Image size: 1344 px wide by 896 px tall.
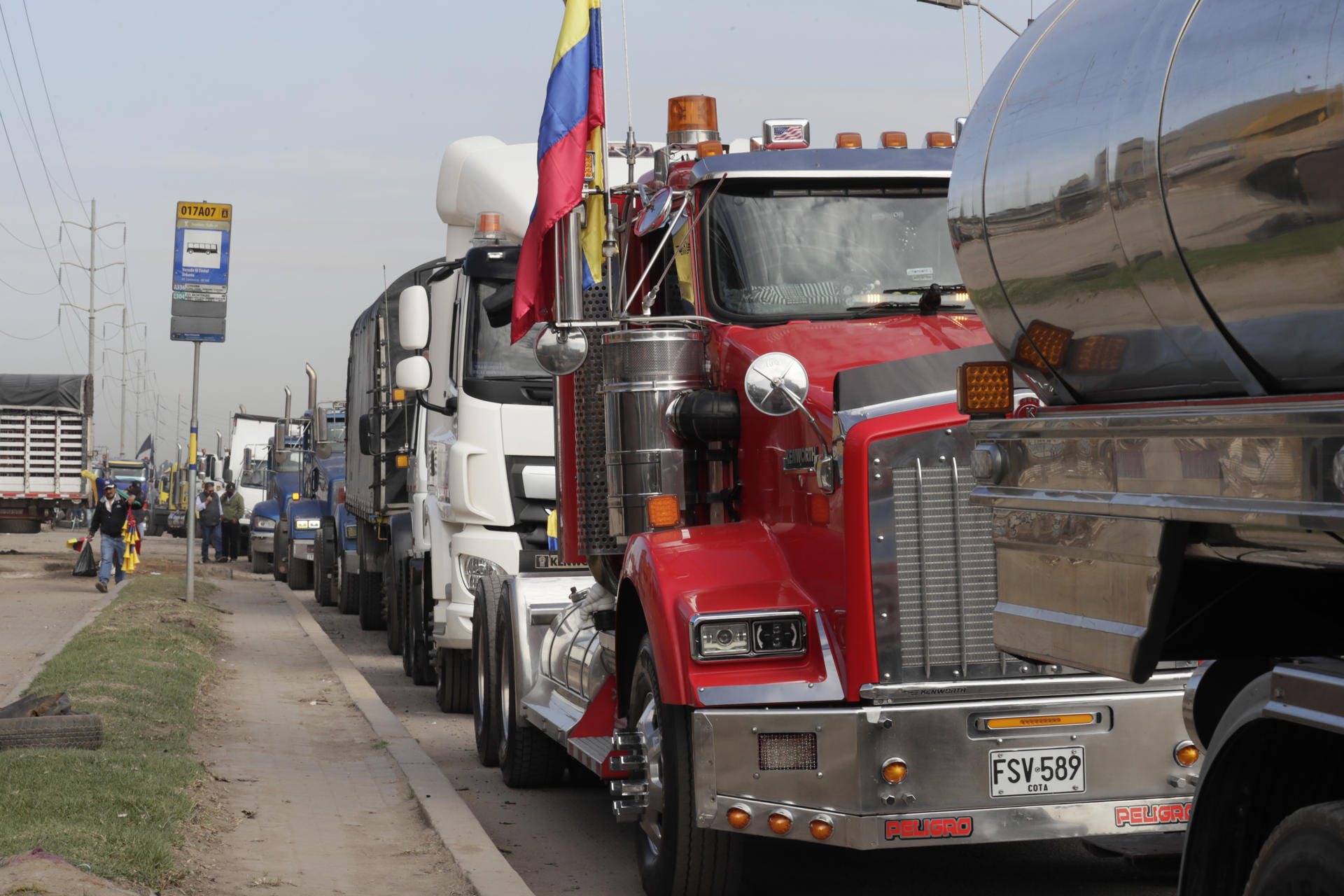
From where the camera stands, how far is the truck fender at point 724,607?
18.0 ft

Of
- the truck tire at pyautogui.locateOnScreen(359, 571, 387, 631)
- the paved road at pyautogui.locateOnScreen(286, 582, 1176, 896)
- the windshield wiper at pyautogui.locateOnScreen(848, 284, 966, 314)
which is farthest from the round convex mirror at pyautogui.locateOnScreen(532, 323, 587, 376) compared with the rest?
the truck tire at pyautogui.locateOnScreen(359, 571, 387, 631)

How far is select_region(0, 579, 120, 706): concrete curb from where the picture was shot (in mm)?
12156

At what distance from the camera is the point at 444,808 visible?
8078mm

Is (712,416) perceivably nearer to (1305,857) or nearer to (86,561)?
(1305,857)

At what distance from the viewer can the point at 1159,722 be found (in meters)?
5.54

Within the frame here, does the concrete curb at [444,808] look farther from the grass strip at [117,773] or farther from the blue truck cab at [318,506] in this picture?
the blue truck cab at [318,506]

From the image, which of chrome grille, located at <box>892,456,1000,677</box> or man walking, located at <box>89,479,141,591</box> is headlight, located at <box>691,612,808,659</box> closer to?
chrome grille, located at <box>892,456,1000,677</box>

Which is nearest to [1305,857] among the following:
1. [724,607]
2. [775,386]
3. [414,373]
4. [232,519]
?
[724,607]

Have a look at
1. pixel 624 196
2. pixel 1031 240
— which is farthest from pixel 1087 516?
pixel 624 196

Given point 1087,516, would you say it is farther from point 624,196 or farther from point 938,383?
point 624,196

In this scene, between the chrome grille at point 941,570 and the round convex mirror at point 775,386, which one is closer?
the chrome grille at point 941,570

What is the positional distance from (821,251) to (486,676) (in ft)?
13.8

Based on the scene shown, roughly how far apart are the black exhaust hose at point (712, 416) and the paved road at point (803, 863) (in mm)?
1907

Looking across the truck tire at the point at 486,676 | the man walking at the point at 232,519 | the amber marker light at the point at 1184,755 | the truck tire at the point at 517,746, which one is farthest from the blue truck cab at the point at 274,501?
the amber marker light at the point at 1184,755
